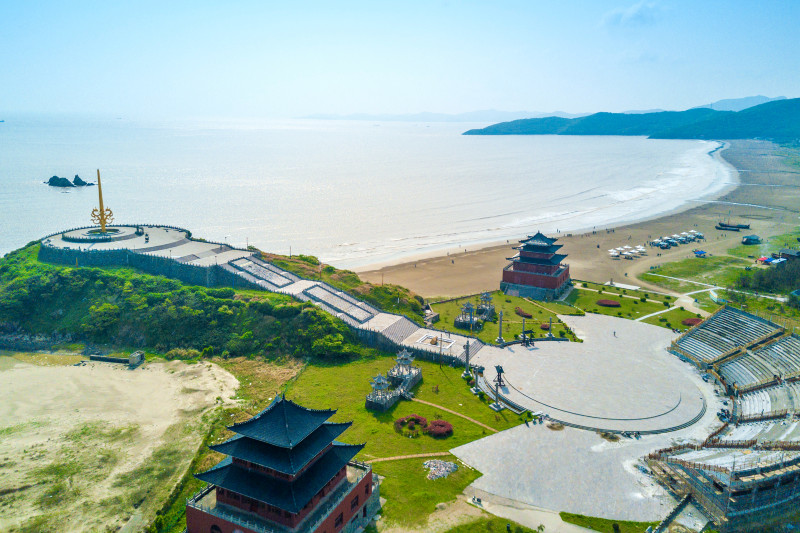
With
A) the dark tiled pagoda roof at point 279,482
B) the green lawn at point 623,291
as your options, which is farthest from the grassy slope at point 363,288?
the dark tiled pagoda roof at point 279,482

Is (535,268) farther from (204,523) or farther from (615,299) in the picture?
(204,523)

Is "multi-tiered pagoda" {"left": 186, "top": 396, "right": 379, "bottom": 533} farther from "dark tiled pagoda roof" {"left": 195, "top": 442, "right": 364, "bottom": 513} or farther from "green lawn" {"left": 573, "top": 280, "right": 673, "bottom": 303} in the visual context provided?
"green lawn" {"left": 573, "top": 280, "right": 673, "bottom": 303}

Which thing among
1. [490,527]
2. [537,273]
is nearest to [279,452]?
[490,527]

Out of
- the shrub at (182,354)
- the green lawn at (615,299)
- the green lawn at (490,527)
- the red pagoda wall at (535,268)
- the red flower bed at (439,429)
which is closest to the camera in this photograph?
the green lawn at (490,527)

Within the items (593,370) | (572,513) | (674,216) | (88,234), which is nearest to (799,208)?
(674,216)

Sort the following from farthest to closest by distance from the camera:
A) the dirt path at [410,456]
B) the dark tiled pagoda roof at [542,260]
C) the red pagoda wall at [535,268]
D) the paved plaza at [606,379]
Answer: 1. the dark tiled pagoda roof at [542,260]
2. the red pagoda wall at [535,268]
3. the paved plaza at [606,379]
4. the dirt path at [410,456]

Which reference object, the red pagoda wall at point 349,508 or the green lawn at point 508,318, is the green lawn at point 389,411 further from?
the green lawn at point 508,318

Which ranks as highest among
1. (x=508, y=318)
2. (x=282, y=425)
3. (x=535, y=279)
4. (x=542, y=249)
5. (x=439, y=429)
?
(x=542, y=249)

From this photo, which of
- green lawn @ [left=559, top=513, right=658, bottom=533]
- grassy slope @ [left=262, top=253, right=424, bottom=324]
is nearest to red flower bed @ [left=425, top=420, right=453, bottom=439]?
green lawn @ [left=559, top=513, right=658, bottom=533]

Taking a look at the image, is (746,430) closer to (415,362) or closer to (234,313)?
(415,362)
